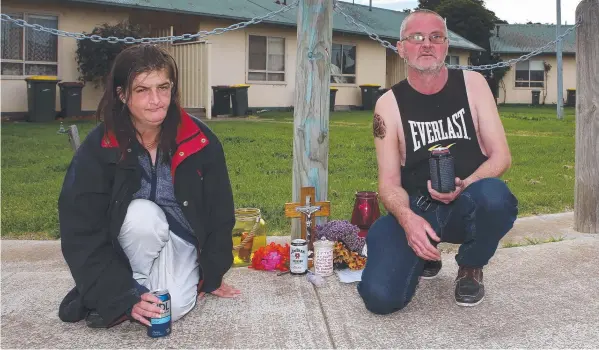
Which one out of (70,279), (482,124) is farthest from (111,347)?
(482,124)

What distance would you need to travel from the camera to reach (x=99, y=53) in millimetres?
15477

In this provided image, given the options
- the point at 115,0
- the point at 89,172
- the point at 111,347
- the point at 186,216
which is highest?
the point at 115,0

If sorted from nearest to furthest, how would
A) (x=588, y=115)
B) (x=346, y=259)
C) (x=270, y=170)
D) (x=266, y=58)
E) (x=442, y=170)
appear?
(x=442, y=170)
(x=346, y=259)
(x=588, y=115)
(x=270, y=170)
(x=266, y=58)

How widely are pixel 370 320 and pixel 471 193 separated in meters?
0.81

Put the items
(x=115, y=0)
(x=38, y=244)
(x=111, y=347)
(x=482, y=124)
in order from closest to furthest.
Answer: (x=111, y=347) → (x=482, y=124) → (x=38, y=244) → (x=115, y=0)

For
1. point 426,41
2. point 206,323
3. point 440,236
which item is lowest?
point 206,323

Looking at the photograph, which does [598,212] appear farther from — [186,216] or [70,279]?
[70,279]

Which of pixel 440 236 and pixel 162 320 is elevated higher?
pixel 440 236

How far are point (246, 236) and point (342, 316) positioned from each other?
46.4 inches

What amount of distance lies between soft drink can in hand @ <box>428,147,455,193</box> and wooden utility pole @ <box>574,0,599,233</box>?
6.89 ft

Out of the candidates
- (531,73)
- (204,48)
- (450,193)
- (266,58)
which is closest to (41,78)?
(204,48)

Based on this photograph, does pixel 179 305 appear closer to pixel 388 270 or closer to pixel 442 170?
pixel 388 270

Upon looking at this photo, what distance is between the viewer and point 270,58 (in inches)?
796

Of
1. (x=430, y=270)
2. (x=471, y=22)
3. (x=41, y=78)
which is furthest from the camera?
(x=471, y=22)
